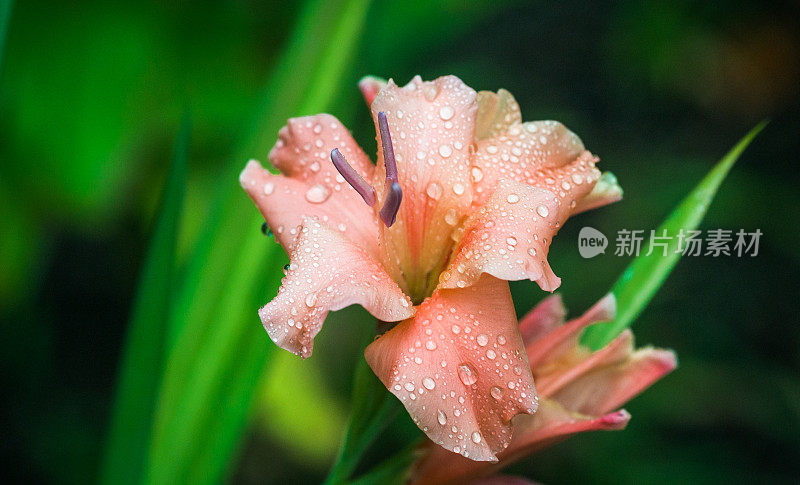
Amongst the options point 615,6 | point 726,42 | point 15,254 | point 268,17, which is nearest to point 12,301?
point 15,254

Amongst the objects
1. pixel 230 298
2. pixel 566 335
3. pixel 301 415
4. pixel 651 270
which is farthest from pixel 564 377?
pixel 301 415

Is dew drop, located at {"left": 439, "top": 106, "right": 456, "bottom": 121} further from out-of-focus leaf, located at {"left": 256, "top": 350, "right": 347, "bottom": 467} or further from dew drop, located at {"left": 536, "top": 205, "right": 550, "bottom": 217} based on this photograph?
out-of-focus leaf, located at {"left": 256, "top": 350, "right": 347, "bottom": 467}

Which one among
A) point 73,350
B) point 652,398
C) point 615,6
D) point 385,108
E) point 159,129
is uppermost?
point 615,6

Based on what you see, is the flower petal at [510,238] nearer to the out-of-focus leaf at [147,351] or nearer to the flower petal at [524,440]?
the flower petal at [524,440]

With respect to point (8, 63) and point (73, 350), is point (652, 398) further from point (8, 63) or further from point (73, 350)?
point (8, 63)

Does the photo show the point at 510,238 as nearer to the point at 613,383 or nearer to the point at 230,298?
the point at 613,383

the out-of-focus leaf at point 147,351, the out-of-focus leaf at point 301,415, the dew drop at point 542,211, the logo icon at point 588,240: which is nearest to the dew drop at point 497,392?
the dew drop at point 542,211
